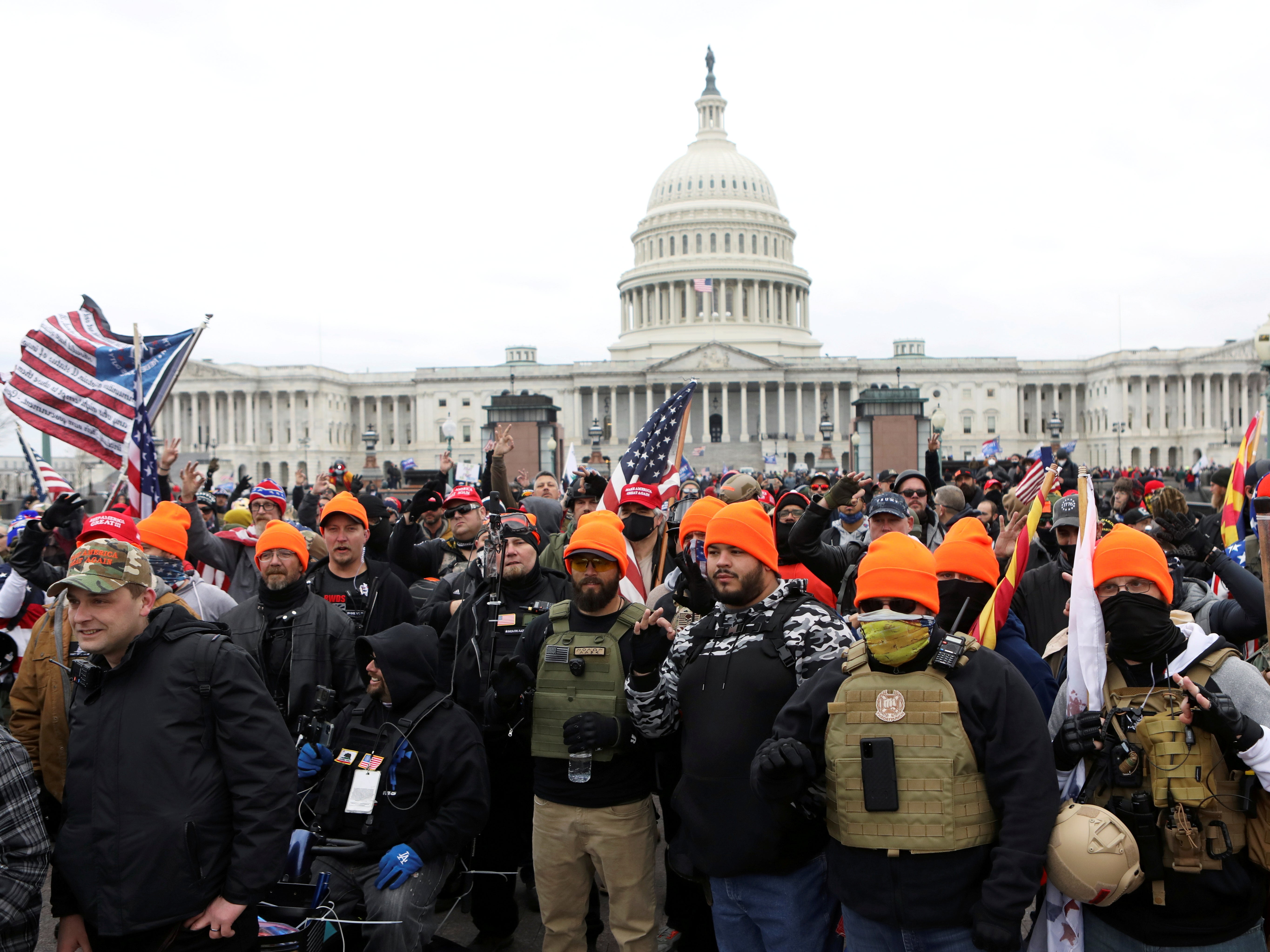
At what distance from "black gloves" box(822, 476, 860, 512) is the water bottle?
2.45 metres

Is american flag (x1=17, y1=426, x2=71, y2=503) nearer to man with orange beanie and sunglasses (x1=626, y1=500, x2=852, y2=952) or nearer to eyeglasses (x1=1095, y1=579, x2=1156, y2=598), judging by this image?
man with orange beanie and sunglasses (x1=626, y1=500, x2=852, y2=952)

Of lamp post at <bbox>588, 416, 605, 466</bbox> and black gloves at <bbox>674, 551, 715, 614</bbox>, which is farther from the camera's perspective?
lamp post at <bbox>588, 416, 605, 466</bbox>

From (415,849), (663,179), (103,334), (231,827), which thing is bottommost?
(415,849)

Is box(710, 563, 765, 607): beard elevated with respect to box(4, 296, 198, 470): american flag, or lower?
lower

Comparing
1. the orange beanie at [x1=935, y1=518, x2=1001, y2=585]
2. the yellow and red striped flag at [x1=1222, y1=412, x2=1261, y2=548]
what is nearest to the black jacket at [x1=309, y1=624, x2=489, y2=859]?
the orange beanie at [x1=935, y1=518, x2=1001, y2=585]

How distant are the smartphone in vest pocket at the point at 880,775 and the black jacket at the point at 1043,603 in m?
2.84

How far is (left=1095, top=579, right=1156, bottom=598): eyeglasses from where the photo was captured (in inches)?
150

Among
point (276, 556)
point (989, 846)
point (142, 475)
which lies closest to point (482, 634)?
point (276, 556)

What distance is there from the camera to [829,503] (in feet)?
20.6

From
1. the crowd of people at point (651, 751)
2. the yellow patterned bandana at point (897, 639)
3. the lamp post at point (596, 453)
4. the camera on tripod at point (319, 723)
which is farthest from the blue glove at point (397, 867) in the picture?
the lamp post at point (596, 453)

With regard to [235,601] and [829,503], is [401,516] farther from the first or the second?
[829,503]

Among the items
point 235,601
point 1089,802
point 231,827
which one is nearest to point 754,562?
point 1089,802

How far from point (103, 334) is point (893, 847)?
36.2ft

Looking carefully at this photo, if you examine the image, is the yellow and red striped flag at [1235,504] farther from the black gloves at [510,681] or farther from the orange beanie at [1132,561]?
the black gloves at [510,681]
